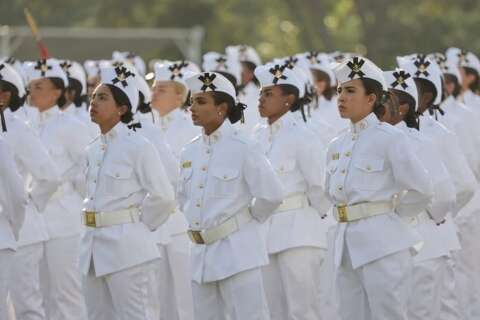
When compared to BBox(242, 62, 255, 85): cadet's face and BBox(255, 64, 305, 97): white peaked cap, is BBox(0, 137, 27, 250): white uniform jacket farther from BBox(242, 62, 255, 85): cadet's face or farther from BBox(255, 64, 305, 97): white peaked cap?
BBox(242, 62, 255, 85): cadet's face

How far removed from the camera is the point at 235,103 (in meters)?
11.3

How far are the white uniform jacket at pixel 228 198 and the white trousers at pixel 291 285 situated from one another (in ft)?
4.87

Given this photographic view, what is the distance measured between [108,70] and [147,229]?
1.23 m

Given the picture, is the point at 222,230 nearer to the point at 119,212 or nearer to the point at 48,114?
the point at 119,212

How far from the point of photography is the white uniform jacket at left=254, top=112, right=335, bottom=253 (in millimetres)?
12547

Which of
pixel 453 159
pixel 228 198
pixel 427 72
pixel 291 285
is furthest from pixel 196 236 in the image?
pixel 427 72

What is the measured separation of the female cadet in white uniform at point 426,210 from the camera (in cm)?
1192

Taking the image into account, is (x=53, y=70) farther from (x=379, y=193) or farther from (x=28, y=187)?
(x=379, y=193)

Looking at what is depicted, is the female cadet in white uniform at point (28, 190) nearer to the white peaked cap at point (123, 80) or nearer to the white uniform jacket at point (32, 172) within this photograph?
the white uniform jacket at point (32, 172)

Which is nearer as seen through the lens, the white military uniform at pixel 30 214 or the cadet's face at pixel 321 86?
the white military uniform at pixel 30 214

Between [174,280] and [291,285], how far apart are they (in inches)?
68.4

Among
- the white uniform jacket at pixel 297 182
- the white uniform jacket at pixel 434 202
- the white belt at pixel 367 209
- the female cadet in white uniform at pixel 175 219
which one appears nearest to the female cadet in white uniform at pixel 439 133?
the white uniform jacket at pixel 434 202

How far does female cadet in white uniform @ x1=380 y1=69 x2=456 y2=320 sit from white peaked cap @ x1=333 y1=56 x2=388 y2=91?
76cm

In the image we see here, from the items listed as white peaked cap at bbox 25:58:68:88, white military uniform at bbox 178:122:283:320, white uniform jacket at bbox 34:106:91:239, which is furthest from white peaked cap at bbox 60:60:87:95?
white military uniform at bbox 178:122:283:320
